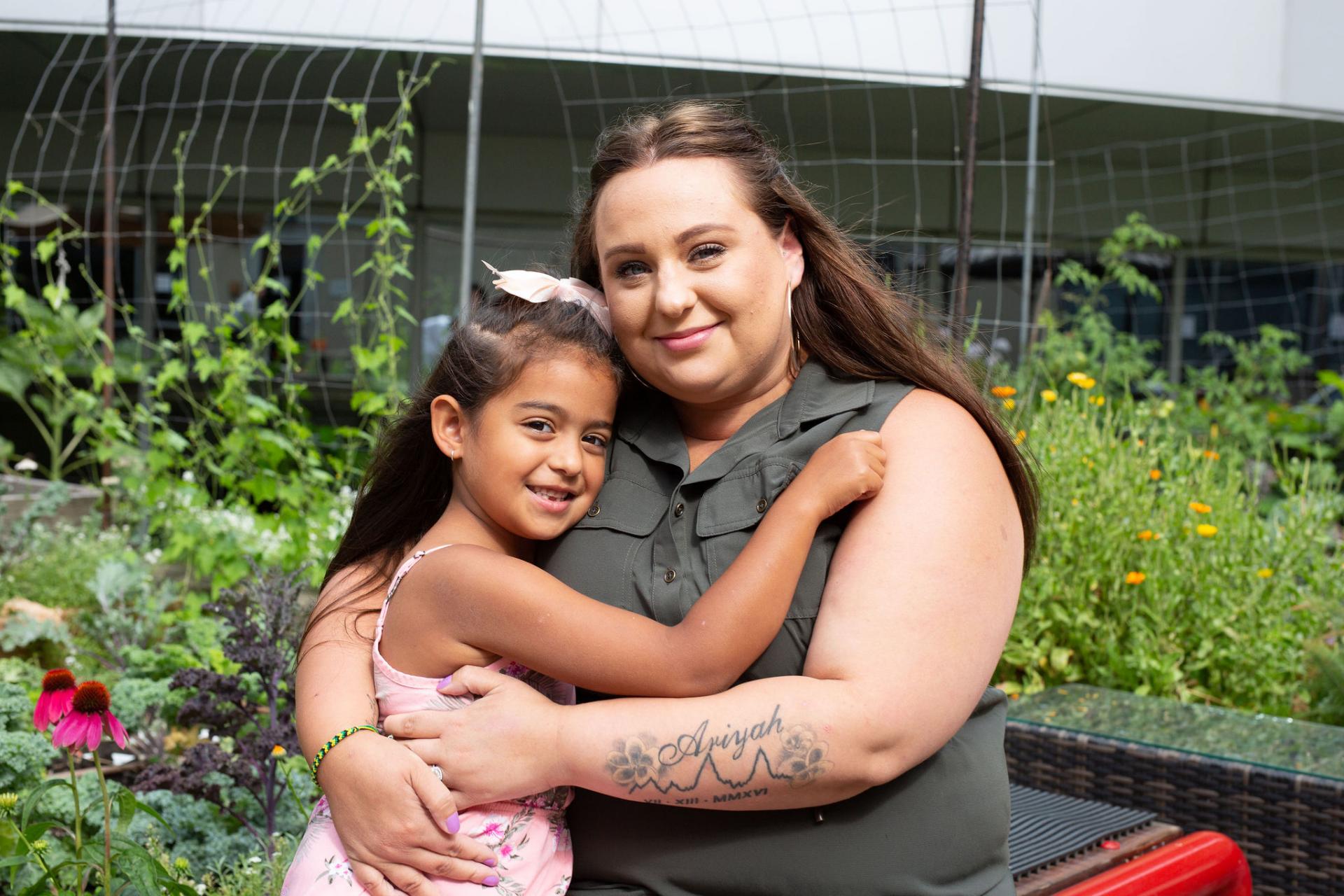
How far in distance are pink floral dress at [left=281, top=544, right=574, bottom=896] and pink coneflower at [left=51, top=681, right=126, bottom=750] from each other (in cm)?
32

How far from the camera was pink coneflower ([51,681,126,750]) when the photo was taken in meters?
1.61

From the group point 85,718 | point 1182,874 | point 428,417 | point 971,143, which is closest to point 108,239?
point 971,143

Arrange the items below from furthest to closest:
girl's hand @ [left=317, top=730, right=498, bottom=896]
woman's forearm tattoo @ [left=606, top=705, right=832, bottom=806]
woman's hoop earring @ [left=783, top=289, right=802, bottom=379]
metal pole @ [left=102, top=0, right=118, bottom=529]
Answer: metal pole @ [left=102, top=0, right=118, bottom=529], woman's hoop earring @ [left=783, top=289, right=802, bottom=379], girl's hand @ [left=317, top=730, right=498, bottom=896], woman's forearm tattoo @ [left=606, top=705, right=832, bottom=806]

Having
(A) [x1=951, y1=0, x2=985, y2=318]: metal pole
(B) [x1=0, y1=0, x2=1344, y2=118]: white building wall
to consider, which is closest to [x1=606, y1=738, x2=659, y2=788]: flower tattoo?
(A) [x1=951, y1=0, x2=985, y2=318]: metal pole

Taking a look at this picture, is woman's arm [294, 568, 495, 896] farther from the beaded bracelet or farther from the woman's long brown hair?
the woman's long brown hair

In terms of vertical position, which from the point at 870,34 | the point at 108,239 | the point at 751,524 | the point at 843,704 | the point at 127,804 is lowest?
the point at 127,804

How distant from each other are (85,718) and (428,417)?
641 millimetres

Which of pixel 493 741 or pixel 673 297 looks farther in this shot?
pixel 673 297

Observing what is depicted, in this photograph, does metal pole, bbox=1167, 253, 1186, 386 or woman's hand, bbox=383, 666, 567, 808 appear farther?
metal pole, bbox=1167, 253, 1186, 386

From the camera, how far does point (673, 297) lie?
1597 mm

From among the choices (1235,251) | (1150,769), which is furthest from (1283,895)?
(1235,251)

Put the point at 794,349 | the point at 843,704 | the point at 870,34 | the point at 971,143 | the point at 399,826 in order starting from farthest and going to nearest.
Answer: the point at 870,34
the point at 971,143
the point at 794,349
the point at 399,826
the point at 843,704

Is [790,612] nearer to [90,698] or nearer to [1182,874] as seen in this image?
[90,698]

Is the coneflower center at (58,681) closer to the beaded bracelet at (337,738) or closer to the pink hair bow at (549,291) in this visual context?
the beaded bracelet at (337,738)
